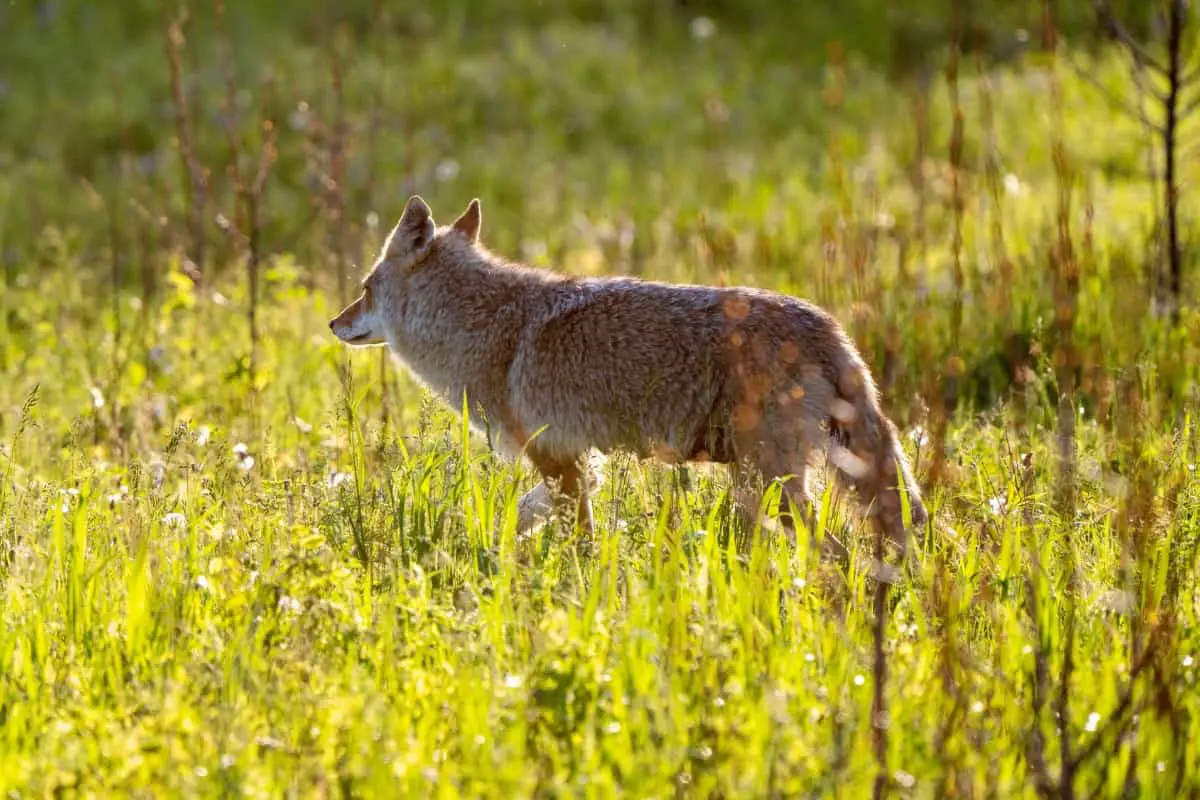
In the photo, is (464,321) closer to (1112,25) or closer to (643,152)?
(1112,25)

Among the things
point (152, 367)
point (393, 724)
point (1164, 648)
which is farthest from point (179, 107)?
point (1164, 648)

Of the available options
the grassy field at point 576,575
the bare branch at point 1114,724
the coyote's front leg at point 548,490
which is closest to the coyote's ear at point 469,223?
the grassy field at point 576,575

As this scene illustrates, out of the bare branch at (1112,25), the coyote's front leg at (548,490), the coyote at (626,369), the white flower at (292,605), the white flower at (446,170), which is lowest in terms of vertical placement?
the coyote's front leg at (548,490)

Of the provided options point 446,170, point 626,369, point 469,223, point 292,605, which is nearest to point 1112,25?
point 469,223

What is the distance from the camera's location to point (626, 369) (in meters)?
4.98

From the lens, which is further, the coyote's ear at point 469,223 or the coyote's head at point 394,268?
the coyote's ear at point 469,223

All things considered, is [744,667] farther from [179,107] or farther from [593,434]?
[179,107]

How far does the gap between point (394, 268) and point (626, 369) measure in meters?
1.41

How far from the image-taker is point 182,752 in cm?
306

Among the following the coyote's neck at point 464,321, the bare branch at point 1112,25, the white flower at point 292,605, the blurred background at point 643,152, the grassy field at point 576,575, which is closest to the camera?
the grassy field at point 576,575

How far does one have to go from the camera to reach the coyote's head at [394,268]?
5.88m

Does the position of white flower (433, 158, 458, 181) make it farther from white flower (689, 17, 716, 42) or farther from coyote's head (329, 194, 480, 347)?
coyote's head (329, 194, 480, 347)

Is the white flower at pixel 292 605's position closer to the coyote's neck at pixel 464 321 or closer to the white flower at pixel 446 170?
the coyote's neck at pixel 464 321

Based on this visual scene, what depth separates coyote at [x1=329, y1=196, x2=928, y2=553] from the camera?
4629mm
